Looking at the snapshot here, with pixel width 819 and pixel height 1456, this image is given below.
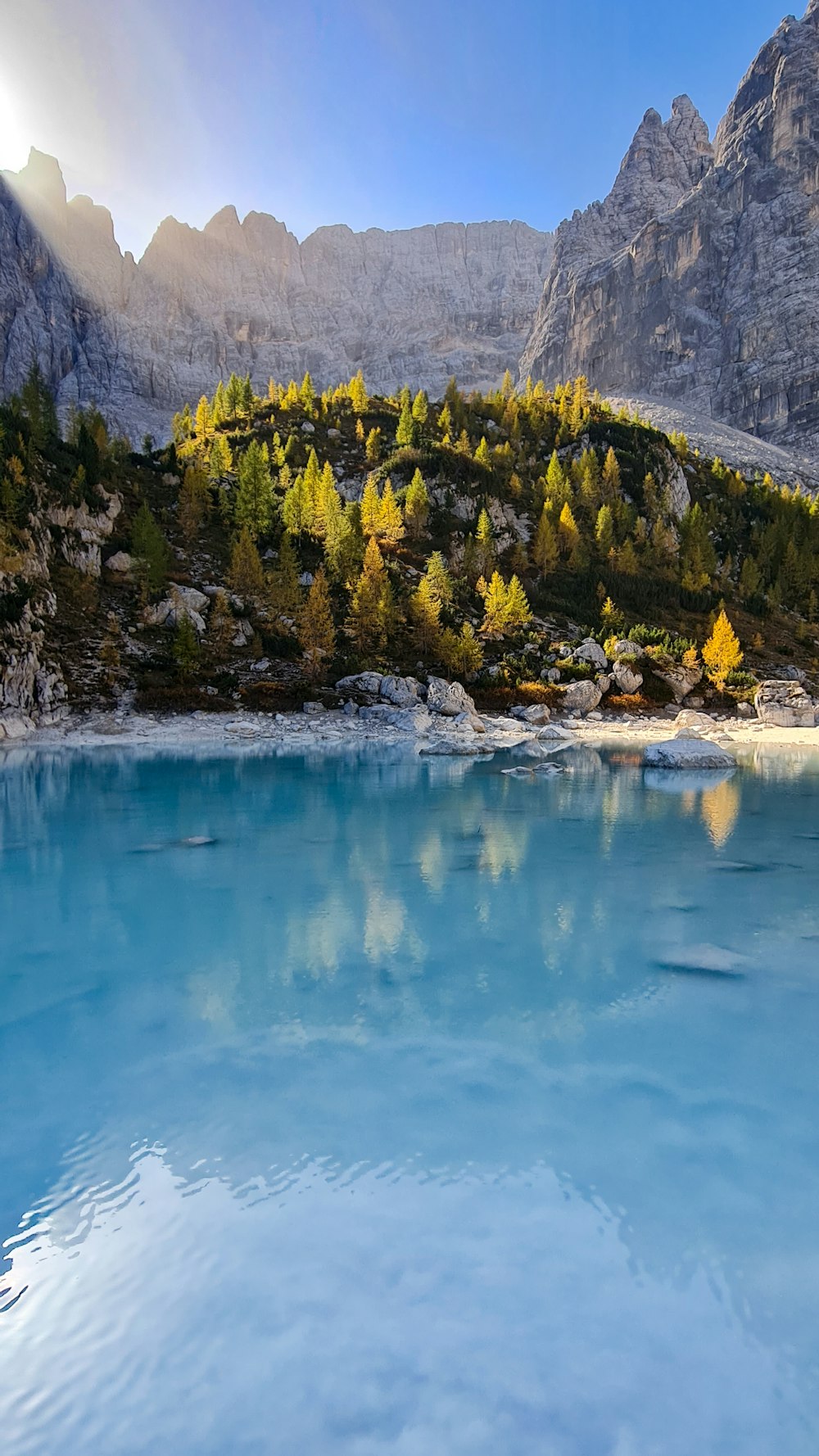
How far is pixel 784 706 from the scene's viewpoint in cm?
5662

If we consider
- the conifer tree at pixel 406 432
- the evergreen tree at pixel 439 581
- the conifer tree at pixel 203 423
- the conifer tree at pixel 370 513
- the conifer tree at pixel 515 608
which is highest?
the conifer tree at pixel 203 423

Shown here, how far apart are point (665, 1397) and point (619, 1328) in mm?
545

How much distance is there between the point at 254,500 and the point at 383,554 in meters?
15.0

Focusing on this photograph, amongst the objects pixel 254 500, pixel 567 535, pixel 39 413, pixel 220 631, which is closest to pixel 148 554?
pixel 220 631

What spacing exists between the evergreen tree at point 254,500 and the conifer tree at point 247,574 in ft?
28.8

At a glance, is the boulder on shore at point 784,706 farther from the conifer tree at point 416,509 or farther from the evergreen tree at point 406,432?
the evergreen tree at point 406,432

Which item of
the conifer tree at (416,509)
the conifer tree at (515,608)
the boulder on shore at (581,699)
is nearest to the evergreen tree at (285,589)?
the conifer tree at (515,608)

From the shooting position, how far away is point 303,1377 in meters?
4.54

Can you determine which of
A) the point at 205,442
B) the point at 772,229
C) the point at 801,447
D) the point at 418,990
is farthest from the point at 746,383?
the point at 418,990

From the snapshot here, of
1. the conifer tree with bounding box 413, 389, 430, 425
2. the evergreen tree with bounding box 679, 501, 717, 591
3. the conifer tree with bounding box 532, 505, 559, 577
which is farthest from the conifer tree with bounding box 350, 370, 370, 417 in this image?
the evergreen tree with bounding box 679, 501, 717, 591

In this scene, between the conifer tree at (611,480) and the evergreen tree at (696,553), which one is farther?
the conifer tree at (611,480)

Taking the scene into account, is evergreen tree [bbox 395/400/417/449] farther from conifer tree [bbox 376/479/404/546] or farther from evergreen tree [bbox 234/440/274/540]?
evergreen tree [bbox 234/440/274/540]

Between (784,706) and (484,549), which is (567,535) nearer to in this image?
(484,549)

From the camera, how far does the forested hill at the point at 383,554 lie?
2158 inches
